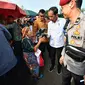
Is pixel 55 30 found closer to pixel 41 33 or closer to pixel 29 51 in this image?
pixel 41 33

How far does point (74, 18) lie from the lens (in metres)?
2.85

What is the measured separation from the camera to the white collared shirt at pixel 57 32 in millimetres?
5383

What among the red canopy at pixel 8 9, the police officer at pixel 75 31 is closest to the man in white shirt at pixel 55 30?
the red canopy at pixel 8 9

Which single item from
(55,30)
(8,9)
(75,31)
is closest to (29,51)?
(55,30)

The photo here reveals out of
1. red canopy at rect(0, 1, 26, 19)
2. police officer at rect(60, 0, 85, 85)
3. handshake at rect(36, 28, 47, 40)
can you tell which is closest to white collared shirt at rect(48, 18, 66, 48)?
handshake at rect(36, 28, 47, 40)

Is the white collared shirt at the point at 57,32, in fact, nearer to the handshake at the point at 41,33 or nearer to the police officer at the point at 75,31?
the handshake at the point at 41,33

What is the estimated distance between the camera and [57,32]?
5441mm

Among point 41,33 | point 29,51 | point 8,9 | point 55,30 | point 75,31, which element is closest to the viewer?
point 75,31

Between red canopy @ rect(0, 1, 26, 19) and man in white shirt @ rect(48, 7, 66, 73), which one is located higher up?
red canopy @ rect(0, 1, 26, 19)

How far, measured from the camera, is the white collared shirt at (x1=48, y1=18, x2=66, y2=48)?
5.38m

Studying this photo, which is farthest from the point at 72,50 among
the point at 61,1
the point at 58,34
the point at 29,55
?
the point at 58,34

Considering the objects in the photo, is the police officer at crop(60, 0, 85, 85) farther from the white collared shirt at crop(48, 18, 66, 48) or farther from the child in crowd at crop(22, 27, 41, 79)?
the white collared shirt at crop(48, 18, 66, 48)

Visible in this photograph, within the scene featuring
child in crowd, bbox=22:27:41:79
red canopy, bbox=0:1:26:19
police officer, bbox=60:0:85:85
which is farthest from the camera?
red canopy, bbox=0:1:26:19

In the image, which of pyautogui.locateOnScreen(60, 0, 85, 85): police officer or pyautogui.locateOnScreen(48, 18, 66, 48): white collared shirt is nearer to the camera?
pyautogui.locateOnScreen(60, 0, 85, 85): police officer
